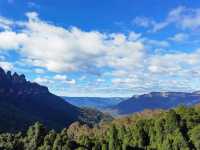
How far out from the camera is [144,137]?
13450 centimetres

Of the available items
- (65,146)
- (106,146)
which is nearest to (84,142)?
(106,146)

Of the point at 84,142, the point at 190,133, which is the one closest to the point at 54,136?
the point at 84,142

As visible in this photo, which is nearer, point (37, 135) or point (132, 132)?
point (37, 135)

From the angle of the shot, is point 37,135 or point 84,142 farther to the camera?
point 84,142

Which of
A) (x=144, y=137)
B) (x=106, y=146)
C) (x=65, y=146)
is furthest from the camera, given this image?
(x=144, y=137)

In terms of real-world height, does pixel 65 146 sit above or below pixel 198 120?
below

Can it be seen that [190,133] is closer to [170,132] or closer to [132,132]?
[170,132]

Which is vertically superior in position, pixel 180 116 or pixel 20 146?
pixel 180 116

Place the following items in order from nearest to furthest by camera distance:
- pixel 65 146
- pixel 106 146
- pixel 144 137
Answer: pixel 65 146 → pixel 106 146 → pixel 144 137

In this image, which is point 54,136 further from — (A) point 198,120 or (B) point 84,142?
(A) point 198,120

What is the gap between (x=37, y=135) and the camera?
398ft

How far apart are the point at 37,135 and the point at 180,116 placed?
53.8 metres

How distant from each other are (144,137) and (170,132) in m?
9.70

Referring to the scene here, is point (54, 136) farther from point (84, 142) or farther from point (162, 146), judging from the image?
point (162, 146)
